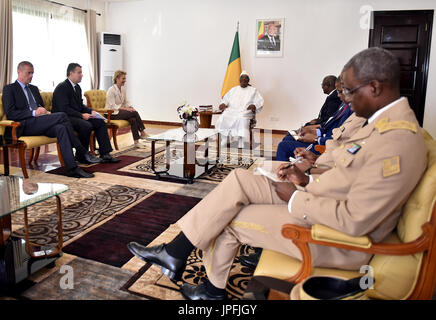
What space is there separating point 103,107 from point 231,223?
16.0ft

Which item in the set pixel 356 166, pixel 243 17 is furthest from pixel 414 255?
pixel 243 17

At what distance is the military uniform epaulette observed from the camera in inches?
50.7

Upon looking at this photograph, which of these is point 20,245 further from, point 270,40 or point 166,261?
point 270,40

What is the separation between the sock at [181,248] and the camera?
66.4 inches

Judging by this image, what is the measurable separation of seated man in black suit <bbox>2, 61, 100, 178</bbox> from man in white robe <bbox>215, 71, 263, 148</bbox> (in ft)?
8.90

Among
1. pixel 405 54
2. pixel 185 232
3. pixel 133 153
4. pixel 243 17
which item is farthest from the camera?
pixel 243 17

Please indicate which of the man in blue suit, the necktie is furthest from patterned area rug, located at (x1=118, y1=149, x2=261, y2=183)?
the necktie

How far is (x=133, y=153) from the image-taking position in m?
5.27

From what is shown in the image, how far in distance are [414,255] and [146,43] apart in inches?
313

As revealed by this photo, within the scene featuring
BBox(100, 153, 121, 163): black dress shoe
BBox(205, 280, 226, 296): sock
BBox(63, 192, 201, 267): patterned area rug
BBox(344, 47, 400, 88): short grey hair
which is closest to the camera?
BBox(344, 47, 400, 88): short grey hair

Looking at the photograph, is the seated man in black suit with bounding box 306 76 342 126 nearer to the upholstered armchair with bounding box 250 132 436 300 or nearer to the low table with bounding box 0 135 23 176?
the upholstered armchair with bounding box 250 132 436 300
